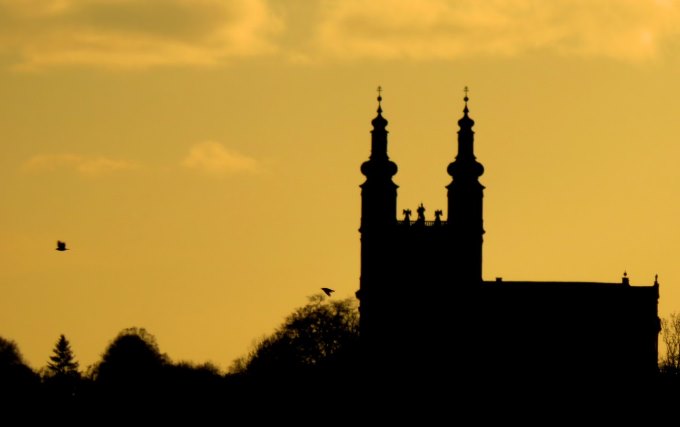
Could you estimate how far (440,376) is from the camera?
142750 mm

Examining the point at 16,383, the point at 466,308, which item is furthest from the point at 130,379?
the point at 466,308

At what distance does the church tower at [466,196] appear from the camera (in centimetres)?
14138

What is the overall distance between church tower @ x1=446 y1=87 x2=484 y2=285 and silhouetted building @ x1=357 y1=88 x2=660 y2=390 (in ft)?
0.16

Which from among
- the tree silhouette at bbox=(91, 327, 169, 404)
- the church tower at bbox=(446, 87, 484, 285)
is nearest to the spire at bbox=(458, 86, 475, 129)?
the church tower at bbox=(446, 87, 484, 285)

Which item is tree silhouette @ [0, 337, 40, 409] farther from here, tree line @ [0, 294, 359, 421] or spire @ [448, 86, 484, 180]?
spire @ [448, 86, 484, 180]

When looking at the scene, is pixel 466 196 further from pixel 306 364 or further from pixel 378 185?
pixel 306 364

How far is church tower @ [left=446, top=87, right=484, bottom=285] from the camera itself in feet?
464

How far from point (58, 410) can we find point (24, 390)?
1269 cm

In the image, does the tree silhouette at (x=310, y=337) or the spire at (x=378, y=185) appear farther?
the tree silhouette at (x=310, y=337)

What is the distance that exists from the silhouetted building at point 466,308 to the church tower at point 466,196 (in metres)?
0.05

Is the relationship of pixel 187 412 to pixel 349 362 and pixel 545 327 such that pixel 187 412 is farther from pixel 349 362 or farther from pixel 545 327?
pixel 545 327

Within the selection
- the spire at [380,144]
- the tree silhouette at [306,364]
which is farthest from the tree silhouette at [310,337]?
the spire at [380,144]

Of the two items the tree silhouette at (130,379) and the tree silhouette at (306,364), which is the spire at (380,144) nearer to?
the tree silhouette at (306,364)

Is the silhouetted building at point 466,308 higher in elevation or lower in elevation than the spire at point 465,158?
lower
